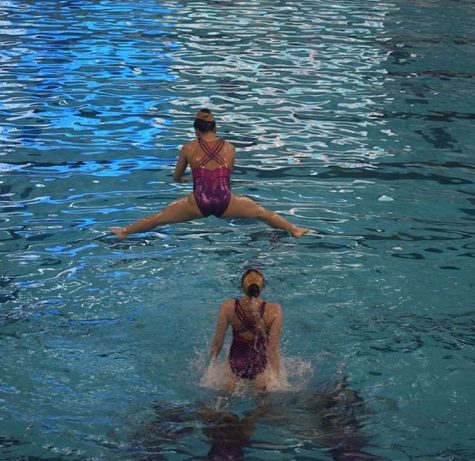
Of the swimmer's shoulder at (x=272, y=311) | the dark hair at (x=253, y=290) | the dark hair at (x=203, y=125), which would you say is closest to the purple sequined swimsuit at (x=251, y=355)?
the swimmer's shoulder at (x=272, y=311)

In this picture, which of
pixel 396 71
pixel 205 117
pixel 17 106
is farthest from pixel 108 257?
pixel 396 71

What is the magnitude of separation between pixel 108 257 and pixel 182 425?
2.96 meters

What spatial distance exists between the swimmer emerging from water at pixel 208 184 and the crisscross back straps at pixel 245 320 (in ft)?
7.04

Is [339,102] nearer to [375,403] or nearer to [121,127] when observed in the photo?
[121,127]

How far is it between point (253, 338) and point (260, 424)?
565mm

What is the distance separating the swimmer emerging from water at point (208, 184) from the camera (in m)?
8.15

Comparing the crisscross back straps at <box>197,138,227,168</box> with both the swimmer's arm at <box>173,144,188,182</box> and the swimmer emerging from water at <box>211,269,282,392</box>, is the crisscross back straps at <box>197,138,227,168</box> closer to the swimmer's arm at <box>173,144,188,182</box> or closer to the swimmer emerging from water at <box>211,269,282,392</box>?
the swimmer's arm at <box>173,144,188,182</box>

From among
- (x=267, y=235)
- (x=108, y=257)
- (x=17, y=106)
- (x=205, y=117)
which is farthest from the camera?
(x=17, y=106)

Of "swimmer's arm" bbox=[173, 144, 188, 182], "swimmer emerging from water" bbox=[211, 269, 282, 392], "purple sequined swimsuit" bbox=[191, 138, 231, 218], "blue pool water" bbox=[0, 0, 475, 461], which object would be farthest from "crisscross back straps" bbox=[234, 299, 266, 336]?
"swimmer's arm" bbox=[173, 144, 188, 182]

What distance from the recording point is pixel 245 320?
6145 mm

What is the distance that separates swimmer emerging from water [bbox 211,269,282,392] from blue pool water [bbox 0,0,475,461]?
0.15 metres

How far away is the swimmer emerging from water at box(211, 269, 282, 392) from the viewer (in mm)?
6113

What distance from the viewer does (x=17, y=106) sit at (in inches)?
545

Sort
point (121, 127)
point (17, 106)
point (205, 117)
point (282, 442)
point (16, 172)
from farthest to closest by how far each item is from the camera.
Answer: point (17, 106) → point (121, 127) → point (16, 172) → point (205, 117) → point (282, 442)
